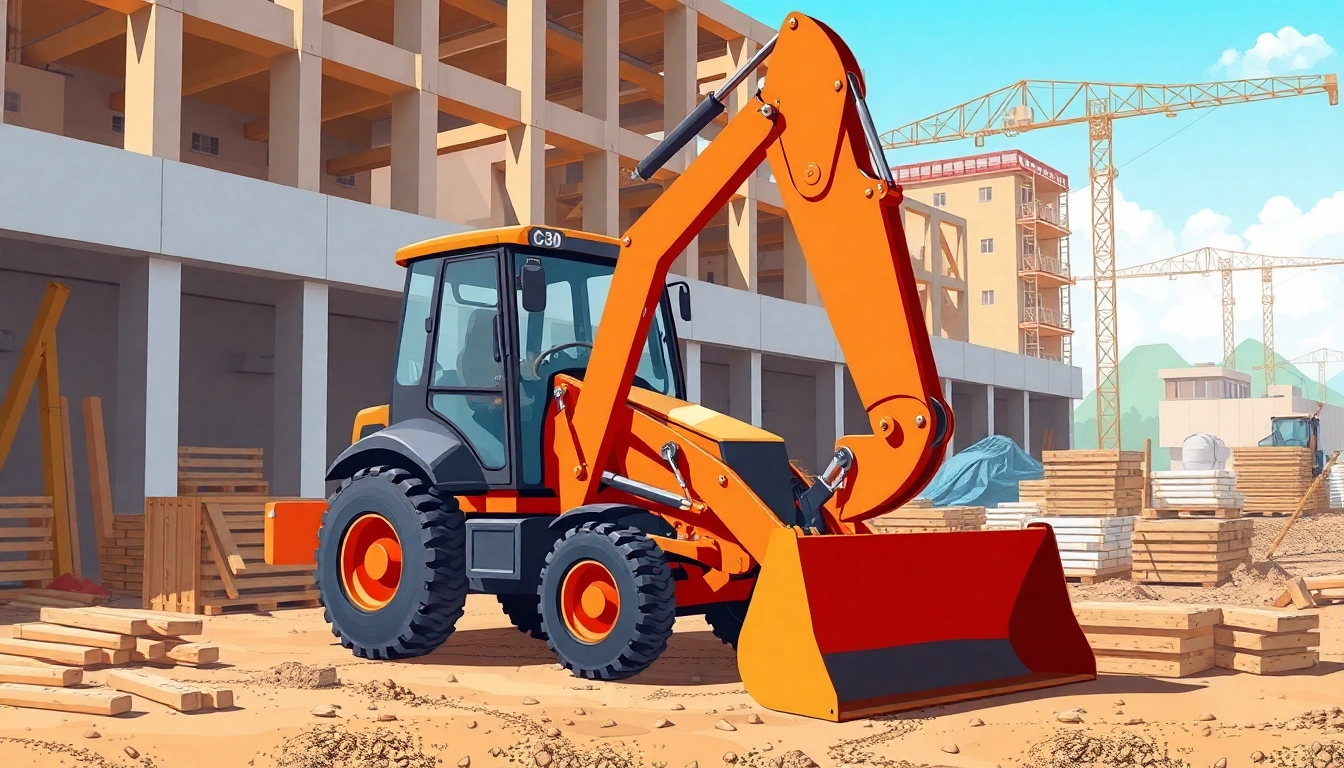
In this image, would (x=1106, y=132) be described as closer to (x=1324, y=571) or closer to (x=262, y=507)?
(x=1324, y=571)

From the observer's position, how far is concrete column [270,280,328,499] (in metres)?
18.5

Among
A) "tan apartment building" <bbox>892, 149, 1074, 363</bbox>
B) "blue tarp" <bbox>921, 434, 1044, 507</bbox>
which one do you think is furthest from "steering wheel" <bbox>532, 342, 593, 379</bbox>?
"tan apartment building" <bbox>892, 149, 1074, 363</bbox>

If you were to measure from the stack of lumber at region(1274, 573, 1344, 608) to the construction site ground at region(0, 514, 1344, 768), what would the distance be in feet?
15.8

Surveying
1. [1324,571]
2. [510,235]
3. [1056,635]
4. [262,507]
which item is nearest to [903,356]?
[1056,635]

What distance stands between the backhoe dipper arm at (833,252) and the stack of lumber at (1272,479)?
109ft

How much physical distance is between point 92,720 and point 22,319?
13.1 metres

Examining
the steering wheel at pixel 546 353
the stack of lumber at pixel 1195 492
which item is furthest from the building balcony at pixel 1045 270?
the steering wheel at pixel 546 353

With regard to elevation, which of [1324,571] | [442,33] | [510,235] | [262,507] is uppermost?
[442,33]

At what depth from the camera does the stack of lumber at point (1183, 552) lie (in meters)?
16.5

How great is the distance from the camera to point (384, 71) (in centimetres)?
2098

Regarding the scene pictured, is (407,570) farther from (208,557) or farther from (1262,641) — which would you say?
(1262,641)

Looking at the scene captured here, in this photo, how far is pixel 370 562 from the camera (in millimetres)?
9609

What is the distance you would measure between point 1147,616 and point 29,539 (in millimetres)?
13689

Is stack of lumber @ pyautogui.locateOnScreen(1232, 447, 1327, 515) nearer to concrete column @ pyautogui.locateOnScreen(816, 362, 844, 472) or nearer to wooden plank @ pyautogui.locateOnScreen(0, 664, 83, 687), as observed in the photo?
concrete column @ pyautogui.locateOnScreen(816, 362, 844, 472)
